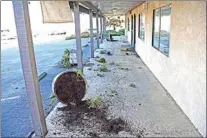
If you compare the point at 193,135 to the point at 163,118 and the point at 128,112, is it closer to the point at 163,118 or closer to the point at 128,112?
the point at 163,118

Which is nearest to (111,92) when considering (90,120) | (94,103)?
(94,103)

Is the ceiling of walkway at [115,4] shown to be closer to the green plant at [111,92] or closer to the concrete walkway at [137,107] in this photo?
the concrete walkway at [137,107]

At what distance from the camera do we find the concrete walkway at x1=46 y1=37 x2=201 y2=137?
3879 millimetres

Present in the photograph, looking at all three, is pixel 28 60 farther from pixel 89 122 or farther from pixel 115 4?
pixel 115 4

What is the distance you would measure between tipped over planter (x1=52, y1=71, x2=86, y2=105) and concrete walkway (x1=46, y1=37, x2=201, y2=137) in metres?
0.36

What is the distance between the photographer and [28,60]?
338 centimetres

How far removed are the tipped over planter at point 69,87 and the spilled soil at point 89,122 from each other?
161 mm

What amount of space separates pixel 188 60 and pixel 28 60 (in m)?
2.93

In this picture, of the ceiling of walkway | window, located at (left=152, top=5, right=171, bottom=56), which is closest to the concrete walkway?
window, located at (left=152, top=5, right=171, bottom=56)

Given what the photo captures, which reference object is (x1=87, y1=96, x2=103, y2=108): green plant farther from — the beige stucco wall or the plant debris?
the beige stucco wall

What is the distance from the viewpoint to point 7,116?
4.69m

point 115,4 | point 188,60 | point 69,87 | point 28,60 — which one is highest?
point 115,4

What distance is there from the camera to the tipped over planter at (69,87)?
4.93 m

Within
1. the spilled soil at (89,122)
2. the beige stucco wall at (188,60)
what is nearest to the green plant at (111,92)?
the spilled soil at (89,122)
